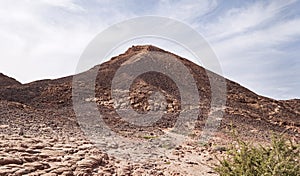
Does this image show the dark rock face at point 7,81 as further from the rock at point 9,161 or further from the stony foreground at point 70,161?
the rock at point 9,161

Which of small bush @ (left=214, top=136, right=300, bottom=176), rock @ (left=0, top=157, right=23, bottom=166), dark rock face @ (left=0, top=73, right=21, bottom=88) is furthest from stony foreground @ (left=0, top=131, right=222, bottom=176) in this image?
dark rock face @ (left=0, top=73, right=21, bottom=88)

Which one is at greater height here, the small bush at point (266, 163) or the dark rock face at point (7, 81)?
the dark rock face at point (7, 81)

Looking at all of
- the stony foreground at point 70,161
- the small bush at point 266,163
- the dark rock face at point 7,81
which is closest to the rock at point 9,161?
the stony foreground at point 70,161

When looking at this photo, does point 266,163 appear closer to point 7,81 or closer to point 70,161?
point 70,161

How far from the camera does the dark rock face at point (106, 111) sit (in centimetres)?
975

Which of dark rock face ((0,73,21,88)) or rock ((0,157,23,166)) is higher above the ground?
dark rock face ((0,73,21,88))

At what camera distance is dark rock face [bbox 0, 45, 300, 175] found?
9752 millimetres

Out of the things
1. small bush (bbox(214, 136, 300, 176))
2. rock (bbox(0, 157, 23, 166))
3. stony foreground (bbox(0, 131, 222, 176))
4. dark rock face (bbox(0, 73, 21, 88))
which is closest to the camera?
small bush (bbox(214, 136, 300, 176))

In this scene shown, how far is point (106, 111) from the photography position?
70.6 ft

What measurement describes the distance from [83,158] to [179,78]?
20224 millimetres

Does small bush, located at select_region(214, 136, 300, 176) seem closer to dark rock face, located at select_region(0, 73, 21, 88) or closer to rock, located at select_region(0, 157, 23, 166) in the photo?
rock, located at select_region(0, 157, 23, 166)

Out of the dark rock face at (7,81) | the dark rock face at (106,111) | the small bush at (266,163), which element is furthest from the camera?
the dark rock face at (7,81)

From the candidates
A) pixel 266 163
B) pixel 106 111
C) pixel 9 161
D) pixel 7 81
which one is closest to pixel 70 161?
pixel 9 161

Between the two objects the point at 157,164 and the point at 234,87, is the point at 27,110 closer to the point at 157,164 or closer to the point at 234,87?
the point at 157,164
